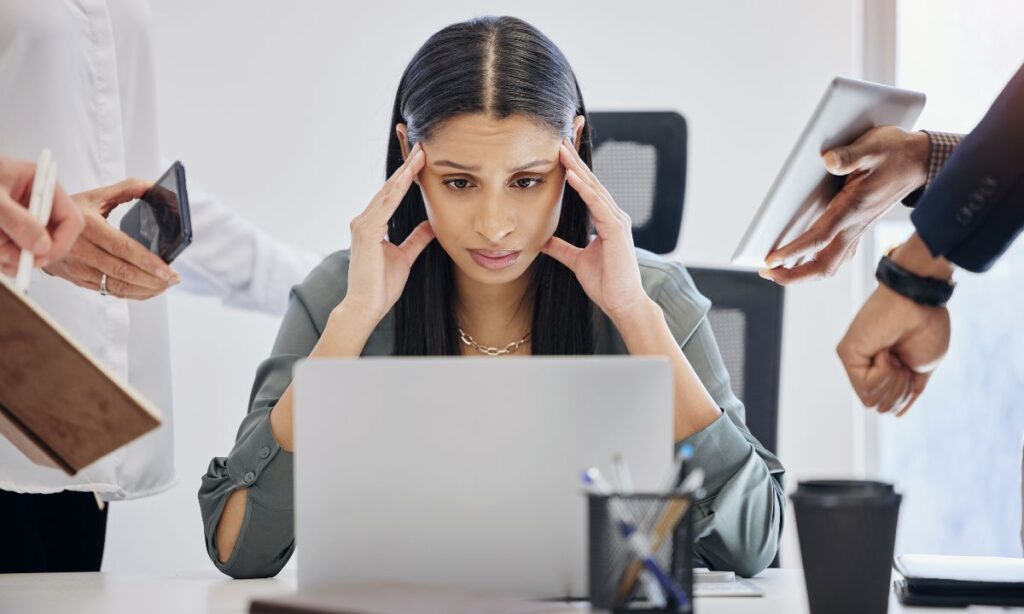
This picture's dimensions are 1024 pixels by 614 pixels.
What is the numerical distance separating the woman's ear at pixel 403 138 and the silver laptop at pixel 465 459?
0.84 metres

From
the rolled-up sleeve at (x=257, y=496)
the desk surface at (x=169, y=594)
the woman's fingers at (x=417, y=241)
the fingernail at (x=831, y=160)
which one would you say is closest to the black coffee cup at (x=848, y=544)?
the desk surface at (x=169, y=594)

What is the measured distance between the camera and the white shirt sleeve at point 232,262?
234 cm

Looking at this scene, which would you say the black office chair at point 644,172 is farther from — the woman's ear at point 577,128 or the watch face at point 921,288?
the watch face at point 921,288

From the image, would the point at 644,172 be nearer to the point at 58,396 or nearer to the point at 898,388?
the point at 898,388

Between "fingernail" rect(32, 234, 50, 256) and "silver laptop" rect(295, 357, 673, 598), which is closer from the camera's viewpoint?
"silver laptop" rect(295, 357, 673, 598)

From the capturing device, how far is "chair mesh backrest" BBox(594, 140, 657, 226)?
1899 mm

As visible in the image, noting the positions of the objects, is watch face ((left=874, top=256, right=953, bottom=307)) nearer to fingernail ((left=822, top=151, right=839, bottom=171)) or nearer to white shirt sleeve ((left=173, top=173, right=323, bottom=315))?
fingernail ((left=822, top=151, right=839, bottom=171))

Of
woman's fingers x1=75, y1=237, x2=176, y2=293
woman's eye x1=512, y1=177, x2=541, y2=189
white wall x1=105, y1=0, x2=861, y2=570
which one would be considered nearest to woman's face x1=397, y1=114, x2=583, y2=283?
woman's eye x1=512, y1=177, x2=541, y2=189

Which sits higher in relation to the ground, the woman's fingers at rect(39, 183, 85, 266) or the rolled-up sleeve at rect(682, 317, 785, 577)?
the woman's fingers at rect(39, 183, 85, 266)

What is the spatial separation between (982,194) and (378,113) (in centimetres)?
236

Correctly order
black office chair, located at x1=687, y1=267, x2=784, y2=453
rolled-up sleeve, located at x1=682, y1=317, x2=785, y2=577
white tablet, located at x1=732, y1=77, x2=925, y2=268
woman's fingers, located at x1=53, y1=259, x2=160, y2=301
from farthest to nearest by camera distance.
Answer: black office chair, located at x1=687, y1=267, x2=784, y2=453 → woman's fingers, located at x1=53, y1=259, x2=160, y2=301 → rolled-up sleeve, located at x1=682, y1=317, x2=785, y2=577 → white tablet, located at x1=732, y1=77, x2=925, y2=268

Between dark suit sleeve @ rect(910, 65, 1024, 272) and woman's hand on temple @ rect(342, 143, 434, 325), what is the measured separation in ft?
2.59

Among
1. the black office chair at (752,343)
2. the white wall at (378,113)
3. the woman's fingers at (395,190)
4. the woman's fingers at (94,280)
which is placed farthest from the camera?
the white wall at (378,113)

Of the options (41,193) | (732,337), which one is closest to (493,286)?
(732,337)
